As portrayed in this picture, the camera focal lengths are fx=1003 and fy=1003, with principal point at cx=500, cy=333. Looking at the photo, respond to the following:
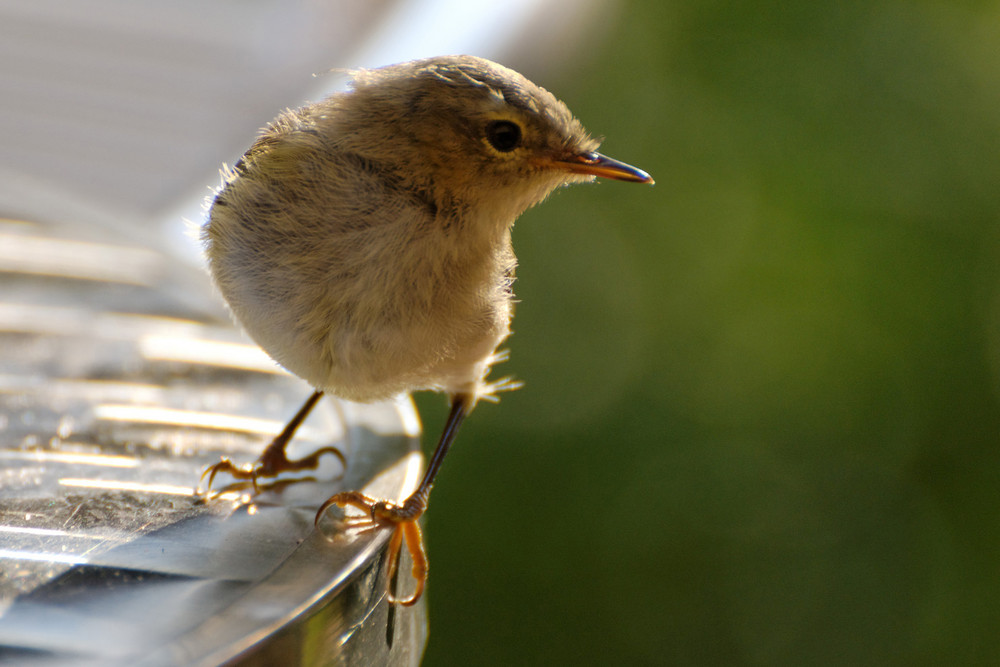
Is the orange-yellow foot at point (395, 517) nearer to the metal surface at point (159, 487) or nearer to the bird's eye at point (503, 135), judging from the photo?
the metal surface at point (159, 487)

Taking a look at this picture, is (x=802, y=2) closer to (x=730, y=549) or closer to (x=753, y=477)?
(x=753, y=477)

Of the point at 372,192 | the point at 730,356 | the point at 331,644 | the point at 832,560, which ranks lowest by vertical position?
the point at 832,560

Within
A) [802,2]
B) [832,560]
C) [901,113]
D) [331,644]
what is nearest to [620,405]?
[832,560]

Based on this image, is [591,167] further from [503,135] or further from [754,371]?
[754,371]

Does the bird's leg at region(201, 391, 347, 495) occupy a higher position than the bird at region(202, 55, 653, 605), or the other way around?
the bird at region(202, 55, 653, 605)

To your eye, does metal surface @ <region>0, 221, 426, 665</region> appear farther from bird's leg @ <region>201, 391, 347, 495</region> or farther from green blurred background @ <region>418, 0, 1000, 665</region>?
green blurred background @ <region>418, 0, 1000, 665</region>

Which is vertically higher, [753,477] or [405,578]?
[405,578]

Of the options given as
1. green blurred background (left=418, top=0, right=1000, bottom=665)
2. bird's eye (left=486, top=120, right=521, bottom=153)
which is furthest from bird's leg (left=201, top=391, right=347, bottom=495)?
green blurred background (left=418, top=0, right=1000, bottom=665)
